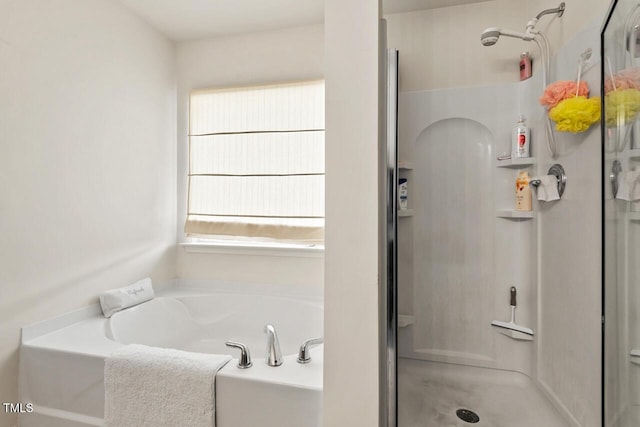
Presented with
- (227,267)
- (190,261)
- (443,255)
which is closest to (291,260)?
(227,267)

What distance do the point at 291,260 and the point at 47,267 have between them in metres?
1.32

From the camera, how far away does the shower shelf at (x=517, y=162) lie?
1626 millimetres

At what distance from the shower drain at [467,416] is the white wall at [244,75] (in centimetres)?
110

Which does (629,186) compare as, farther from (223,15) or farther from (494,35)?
(223,15)

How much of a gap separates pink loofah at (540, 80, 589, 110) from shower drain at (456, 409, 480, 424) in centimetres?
134

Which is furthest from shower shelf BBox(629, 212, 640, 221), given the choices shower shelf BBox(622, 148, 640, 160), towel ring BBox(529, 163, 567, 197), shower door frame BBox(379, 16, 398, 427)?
towel ring BBox(529, 163, 567, 197)

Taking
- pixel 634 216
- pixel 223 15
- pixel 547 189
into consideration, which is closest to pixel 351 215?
pixel 634 216

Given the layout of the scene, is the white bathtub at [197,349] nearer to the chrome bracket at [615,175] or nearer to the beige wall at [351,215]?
the beige wall at [351,215]

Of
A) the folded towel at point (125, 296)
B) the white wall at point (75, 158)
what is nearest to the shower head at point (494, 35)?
the white wall at point (75, 158)

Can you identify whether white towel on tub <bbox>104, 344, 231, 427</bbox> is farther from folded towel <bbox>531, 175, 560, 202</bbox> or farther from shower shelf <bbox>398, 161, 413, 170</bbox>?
folded towel <bbox>531, 175, 560, 202</bbox>

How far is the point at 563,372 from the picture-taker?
4.86 ft

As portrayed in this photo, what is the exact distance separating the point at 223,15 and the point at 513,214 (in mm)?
2112

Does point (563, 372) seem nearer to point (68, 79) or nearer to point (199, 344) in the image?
point (199, 344)

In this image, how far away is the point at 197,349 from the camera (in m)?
2.21
